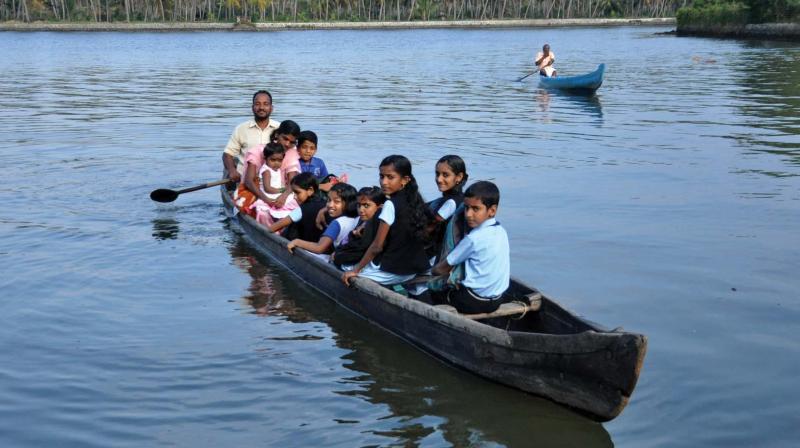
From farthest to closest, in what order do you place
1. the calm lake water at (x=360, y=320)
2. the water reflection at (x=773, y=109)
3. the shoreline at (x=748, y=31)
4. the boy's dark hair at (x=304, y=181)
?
the shoreline at (x=748, y=31) < the water reflection at (x=773, y=109) < the boy's dark hair at (x=304, y=181) < the calm lake water at (x=360, y=320)

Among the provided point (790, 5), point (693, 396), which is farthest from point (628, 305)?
point (790, 5)

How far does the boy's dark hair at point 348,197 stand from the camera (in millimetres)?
7496

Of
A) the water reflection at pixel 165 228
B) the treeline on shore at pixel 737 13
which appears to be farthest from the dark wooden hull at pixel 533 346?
the treeline on shore at pixel 737 13

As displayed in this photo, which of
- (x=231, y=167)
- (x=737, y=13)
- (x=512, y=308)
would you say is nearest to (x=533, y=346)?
(x=512, y=308)

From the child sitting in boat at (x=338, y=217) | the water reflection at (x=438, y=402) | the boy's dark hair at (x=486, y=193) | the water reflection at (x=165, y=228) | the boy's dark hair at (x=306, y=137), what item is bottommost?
the water reflection at (x=165, y=228)

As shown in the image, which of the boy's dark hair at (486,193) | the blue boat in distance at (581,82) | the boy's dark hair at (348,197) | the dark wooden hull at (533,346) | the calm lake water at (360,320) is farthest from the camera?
the blue boat in distance at (581,82)

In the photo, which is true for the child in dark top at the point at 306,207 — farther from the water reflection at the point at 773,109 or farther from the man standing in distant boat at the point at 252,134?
the water reflection at the point at 773,109

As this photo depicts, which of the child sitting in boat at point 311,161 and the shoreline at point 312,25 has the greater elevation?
the child sitting in boat at point 311,161

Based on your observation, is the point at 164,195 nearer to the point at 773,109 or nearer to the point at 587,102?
the point at 773,109

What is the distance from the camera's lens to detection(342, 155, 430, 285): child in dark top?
259 inches

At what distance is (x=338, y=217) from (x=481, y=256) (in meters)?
1.93

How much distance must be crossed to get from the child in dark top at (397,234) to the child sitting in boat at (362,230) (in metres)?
0.12

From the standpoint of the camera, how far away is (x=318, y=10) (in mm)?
102812

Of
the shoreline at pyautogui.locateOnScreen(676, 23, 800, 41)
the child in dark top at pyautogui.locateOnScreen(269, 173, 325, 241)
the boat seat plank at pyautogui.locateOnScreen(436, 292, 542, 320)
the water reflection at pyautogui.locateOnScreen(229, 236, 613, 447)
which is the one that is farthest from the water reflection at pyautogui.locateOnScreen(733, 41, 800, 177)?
the shoreline at pyautogui.locateOnScreen(676, 23, 800, 41)
